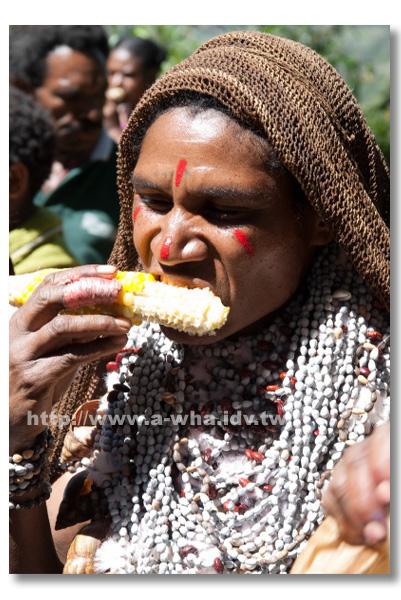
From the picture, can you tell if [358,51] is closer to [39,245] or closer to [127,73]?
[39,245]

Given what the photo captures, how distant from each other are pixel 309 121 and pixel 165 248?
0.48 metres

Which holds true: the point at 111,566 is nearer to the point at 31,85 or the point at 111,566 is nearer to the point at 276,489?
the point at 276,489

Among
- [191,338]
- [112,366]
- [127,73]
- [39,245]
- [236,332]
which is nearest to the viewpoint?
[191,338]

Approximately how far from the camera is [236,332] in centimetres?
206

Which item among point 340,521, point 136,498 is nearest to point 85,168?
point 136,498

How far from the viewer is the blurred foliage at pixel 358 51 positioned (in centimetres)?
240

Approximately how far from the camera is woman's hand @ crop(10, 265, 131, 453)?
6.01 feet

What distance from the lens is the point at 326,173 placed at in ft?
6.04

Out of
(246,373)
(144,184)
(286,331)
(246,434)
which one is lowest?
(246,434)

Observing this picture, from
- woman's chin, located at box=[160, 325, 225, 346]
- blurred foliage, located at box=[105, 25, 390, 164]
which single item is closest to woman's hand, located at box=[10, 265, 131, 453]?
woman's chin, located at box=[160, 325, 225, 346]

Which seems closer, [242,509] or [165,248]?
[165,248]

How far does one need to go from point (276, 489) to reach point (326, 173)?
823 mm

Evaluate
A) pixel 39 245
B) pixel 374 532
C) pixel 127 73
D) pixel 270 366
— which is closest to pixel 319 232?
pixel 270 366

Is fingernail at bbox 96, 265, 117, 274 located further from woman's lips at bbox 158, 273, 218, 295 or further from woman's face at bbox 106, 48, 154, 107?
woman's face at bbox 106, 48, 154, 107
